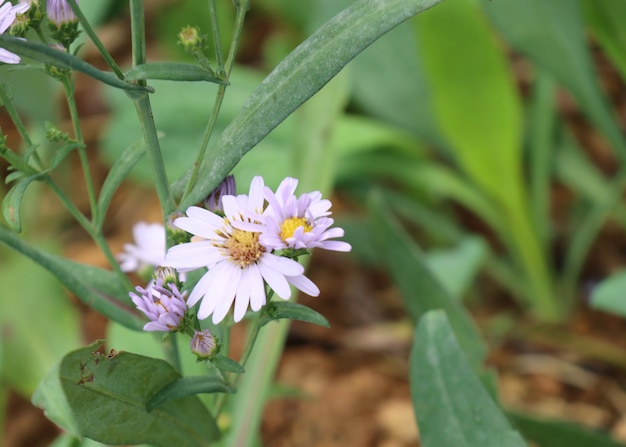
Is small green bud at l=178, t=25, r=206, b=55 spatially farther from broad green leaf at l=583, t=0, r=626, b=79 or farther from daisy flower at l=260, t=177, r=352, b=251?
broad green leaf at l=583, t=0, r=626, b=79

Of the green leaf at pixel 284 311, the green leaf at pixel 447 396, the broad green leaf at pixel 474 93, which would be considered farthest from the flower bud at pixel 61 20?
the broad green leaf at pixel 474 93

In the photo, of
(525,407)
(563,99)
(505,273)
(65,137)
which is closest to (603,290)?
(525,407)

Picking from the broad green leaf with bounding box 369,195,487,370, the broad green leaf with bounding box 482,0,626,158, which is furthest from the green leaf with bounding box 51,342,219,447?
the broad green leaf with bounding box 482,0,626,158

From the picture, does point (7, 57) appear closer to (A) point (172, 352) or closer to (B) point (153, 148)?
(B) point (153, 148)

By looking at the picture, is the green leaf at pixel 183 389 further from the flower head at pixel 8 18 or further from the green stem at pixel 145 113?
the flower head at pixel 8 18

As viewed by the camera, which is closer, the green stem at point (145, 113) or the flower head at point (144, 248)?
the green stem at point (145, 113)

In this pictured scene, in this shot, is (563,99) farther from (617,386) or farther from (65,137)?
(65,137)

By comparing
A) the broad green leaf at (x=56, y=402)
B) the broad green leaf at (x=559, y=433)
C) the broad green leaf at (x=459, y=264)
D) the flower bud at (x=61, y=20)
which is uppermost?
the broad green leaf at (x=459, y=264)
